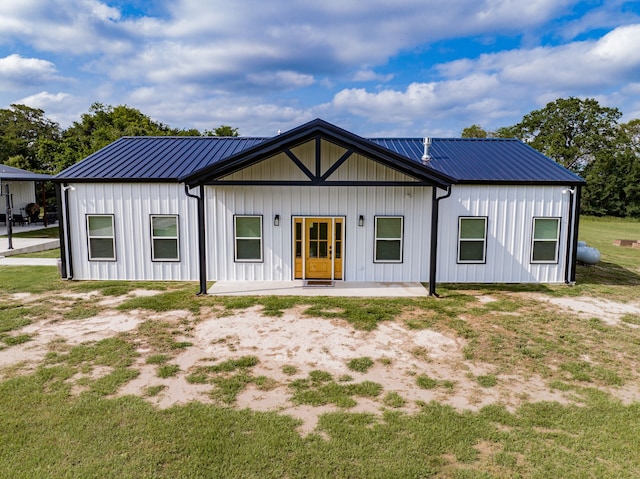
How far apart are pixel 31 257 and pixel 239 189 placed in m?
9.51

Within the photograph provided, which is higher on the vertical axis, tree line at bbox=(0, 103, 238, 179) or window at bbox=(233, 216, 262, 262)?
tree line at bbox=(0, 103, 238, 179)

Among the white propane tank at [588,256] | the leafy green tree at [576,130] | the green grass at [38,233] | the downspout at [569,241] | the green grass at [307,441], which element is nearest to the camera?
the green grass at [307,441]

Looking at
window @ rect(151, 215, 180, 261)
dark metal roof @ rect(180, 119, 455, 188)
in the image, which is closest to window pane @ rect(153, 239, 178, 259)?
window @ rect(151, 215, 180, 261)

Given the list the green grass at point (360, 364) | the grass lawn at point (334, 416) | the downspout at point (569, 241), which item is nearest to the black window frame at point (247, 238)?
the grass lawn at point (334, 416)

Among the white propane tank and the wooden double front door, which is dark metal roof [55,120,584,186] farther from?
the white propane tank

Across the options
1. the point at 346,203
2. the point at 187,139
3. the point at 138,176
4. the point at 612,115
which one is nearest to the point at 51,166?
the point at 187,139

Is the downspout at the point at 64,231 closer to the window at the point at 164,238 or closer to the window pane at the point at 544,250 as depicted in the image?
the window at the point at 164,238

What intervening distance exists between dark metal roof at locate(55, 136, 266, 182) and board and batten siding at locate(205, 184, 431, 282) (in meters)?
1.33

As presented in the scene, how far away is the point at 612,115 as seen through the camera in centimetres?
3916

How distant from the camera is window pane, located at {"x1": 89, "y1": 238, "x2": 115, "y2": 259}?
37.2ft

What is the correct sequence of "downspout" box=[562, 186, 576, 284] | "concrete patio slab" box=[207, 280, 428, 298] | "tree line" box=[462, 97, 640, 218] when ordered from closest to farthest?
1. "concrete patio slab" box=[207, 280, 428, 298]
2. "downspout" box=[562, 186, 576, 284]
3. "tree line" box=[462, 97, 640, 218]

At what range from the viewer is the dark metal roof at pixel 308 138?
9430mm

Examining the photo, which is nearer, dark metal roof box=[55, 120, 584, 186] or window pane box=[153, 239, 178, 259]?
dark metal roof box=[55, 120, 584, 186]

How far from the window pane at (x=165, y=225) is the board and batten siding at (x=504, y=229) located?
729 centimetres
